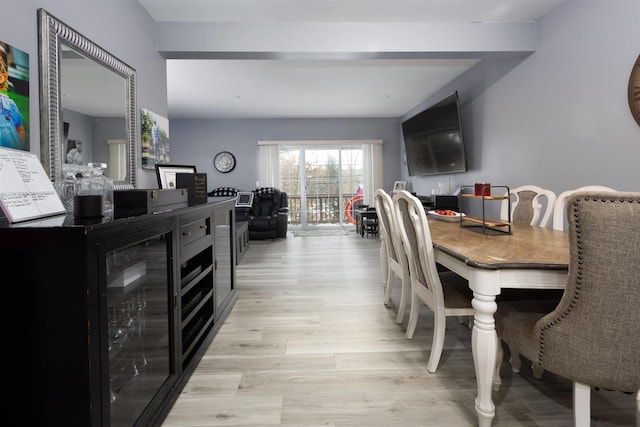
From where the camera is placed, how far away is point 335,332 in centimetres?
233

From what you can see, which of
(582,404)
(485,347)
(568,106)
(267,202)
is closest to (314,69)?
(568,106)

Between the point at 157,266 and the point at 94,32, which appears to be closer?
the point at 157,266

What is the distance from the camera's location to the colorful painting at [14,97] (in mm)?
1397

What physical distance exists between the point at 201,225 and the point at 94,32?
136 cm

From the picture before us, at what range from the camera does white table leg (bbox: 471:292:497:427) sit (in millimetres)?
1318

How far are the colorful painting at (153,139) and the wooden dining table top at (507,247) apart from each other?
7.32 ft

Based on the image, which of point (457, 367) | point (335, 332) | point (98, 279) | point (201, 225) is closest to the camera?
point (98, 279)

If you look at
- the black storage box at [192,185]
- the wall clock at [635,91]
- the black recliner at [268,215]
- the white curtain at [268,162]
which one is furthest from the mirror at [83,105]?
the white curtain at [268,162]

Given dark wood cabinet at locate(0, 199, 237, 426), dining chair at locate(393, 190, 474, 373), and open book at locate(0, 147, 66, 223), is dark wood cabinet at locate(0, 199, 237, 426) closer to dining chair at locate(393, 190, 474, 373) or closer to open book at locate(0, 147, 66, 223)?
open book at locate(0, 147, 66, 223)

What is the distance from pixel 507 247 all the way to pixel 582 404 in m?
0.66

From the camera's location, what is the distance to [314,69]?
458 centimetres

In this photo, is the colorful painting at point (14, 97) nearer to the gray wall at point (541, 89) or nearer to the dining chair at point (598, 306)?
the gray wall at point (541, 89)

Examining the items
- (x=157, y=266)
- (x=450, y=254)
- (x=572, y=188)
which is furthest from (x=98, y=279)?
(x=572, y=188)

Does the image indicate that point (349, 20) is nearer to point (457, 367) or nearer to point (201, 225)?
point (201, 225)
